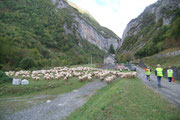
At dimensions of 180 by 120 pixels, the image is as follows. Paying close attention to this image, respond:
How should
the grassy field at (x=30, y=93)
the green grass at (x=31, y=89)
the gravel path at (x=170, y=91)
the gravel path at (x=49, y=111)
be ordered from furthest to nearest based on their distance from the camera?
the green grass at (x=31, y=89) < the grassy field at (x=30, y=93) < the gravel path at (x=49, y=111) < the gravel path at (x=170, y=91)

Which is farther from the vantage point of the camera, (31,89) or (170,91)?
(31,89)

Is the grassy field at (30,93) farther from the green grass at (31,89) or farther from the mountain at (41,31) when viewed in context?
the mountain at (41,31)

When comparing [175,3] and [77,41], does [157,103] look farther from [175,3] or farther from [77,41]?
[77,41]

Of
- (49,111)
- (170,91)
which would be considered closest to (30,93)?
(49,111)

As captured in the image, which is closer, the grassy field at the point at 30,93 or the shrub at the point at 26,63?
the grassy field at the point at 30,93

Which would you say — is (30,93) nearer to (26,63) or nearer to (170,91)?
(170,91)

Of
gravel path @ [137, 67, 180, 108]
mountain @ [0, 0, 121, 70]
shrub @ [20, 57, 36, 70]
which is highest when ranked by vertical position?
mountain @ [0, 0, 121, 70]

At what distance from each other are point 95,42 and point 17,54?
14972 centimetres

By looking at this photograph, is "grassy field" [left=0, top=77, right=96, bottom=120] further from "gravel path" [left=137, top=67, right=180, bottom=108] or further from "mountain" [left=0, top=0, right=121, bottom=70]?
"mountain" [left=0, top=0, right=121, bottom=70]

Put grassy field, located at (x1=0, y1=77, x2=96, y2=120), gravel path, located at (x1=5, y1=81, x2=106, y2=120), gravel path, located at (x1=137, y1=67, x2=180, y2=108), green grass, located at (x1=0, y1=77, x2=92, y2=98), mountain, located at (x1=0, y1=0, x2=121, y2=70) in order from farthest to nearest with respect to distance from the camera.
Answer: mountain, located at (x1=0, y1=0, x2=121, y2=70), green grass, located at (x1=0, y1=77, x2=92, y2=98), grassy field, located at (x1=0, y1=77, x2=96, y2=120), gravel path, located at (x1=5, y1=81, x2=106, y2=120), gravel path, located at (x1=137, y1=67, x2=180, y2=108)

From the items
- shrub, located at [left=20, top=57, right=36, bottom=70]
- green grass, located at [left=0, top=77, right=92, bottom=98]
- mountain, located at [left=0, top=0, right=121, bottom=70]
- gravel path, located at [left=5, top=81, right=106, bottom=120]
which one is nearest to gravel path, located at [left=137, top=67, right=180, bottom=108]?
gravel path, located at [left=5, top=81, right=106, bottom=120]

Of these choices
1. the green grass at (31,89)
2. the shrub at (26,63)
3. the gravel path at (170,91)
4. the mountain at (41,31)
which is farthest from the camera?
the mountain at (41,31)

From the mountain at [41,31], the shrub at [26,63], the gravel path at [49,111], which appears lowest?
the gravel path at [49,111]

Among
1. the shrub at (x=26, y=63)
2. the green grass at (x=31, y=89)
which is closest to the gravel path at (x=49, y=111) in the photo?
the green grass at (x=31, y=89)
